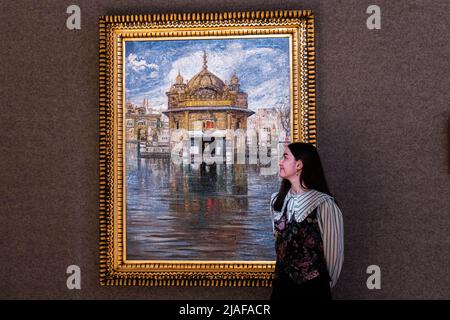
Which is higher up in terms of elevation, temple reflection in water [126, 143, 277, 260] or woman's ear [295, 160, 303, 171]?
woman's ear [295, 160, 303, 171]

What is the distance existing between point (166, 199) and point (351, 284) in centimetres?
Result: 113

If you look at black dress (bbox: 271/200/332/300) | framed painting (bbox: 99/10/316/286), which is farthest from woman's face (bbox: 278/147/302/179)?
framed painting (bbox: 99/10/316/286)

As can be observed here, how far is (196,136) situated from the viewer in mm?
2572

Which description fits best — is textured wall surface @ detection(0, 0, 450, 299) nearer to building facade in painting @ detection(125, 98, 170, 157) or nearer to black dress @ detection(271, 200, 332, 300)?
building facade in painting @ detection(125, 98, 170, 157)

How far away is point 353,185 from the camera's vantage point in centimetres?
250

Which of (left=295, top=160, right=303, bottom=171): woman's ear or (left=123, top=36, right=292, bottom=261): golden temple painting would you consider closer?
(left=295, top=160, right=303, bottom=171): woman's ear

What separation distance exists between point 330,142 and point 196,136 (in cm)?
75

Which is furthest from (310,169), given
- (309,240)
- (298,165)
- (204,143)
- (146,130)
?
(146,130)

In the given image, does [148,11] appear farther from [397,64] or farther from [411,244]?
[411,244]

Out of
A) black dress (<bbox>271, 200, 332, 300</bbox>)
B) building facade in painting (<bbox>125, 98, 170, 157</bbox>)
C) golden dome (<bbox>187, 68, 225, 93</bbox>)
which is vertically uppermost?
A: golden dome (<bbox>187, 68, 225, 93</bbox>)

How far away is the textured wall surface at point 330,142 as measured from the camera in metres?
2.49

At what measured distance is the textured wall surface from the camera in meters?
2.49

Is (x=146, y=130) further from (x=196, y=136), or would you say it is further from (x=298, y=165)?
(x=298, y=165)

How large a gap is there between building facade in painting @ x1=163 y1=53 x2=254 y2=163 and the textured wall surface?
0.42 metres
